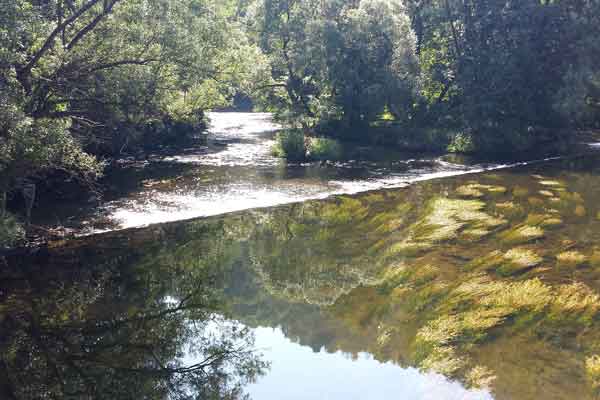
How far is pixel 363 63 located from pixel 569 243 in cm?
2179

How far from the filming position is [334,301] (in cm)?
1251

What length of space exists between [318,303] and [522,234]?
738 centimetres

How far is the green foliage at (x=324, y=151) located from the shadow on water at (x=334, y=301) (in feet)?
38.9

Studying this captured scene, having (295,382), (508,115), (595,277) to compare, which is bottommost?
(295,382)

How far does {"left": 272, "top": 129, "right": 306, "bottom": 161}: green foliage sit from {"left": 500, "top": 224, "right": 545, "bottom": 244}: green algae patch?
53.7ft

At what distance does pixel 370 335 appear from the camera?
35.1 feet

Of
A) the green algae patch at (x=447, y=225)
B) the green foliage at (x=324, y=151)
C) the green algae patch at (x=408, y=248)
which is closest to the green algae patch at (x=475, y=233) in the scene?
→ the green algae patch at (x=447, y=225)

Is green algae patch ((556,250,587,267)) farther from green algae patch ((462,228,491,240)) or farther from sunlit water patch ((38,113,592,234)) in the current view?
sunlit water patch ((38,113,592,234))

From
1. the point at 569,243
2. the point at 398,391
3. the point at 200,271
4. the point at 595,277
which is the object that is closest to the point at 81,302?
the point at 200,271

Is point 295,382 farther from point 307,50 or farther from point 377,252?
point 307,50

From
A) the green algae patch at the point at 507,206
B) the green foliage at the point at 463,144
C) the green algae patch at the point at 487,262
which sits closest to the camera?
the green algae patch at the point at 487,262

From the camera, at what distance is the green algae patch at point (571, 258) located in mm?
13438

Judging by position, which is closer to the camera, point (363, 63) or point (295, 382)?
point (295, 382)

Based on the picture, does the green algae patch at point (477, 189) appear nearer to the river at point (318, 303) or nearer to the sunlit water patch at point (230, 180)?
the river at point (318, 303)
